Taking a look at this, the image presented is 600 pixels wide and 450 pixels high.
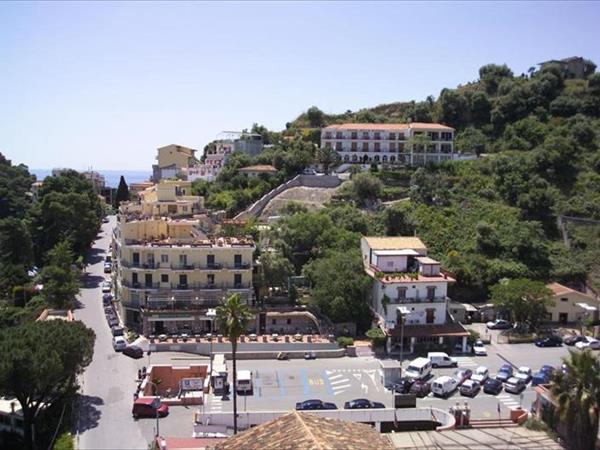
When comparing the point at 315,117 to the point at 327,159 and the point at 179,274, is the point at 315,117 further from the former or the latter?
the point at 179,274

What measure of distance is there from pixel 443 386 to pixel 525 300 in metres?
15.8

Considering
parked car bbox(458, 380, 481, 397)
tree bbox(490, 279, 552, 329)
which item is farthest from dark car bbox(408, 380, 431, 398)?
tree bbox(490, 279, 552, 329)

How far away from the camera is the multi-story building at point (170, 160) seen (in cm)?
10688

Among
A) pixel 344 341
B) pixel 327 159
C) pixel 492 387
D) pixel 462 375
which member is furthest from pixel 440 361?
pixel 327 159

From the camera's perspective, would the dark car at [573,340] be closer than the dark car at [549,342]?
No

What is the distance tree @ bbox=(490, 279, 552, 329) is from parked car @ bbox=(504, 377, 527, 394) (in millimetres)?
11774

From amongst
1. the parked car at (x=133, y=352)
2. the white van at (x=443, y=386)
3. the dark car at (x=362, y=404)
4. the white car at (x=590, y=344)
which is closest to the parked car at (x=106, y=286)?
the parked car at (x=133, y=352)

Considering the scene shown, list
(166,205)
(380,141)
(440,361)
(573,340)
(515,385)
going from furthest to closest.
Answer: (380,141)
(166,205)
(573,340)
(440,361)
(515,385)

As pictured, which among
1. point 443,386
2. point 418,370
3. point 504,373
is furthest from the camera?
point 504,373

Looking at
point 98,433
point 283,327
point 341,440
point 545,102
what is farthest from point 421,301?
point 545,102

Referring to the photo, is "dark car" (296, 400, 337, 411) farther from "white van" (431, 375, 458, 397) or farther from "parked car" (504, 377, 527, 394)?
"parked car" (504, 377, 527, 394)

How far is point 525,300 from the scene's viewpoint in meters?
51.3

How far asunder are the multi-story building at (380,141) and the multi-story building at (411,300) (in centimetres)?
3891

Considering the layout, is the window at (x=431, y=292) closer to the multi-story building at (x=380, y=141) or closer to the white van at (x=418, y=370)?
the white van at (x=418, y=370)
